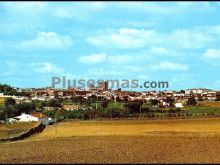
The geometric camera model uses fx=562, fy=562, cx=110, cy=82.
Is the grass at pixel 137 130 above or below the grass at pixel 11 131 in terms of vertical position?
above

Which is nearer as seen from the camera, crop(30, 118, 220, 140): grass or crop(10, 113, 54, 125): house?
crop(30, 118, 220, 140): grass

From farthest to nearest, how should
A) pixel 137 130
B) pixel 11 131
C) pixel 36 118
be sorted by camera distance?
pixel 36 118, pixel 11 131, pixel 137 130

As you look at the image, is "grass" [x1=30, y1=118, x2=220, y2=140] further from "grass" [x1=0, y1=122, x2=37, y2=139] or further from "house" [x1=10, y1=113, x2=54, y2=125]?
"house" [x1=10, y1=113, x2=54, y2=125]

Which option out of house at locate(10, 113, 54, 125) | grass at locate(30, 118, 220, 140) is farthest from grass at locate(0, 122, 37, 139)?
house at locate(10, 113, 54, 125)

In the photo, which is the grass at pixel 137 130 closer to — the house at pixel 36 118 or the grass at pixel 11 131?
the grass at pixel 11 131

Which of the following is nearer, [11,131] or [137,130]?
[137,130]

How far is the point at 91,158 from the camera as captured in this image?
27.1 metres

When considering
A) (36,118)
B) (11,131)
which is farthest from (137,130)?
(36,118)

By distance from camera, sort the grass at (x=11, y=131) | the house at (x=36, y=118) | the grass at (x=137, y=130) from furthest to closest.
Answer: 1. the house at (x=36, y=118)
2. the grass at (x=11, y=131)
3. the grass at (x=137, y=130)

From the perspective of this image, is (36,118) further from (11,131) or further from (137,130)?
(137,130)

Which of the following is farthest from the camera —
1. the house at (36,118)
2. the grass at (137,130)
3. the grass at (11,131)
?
the house at (36,118)

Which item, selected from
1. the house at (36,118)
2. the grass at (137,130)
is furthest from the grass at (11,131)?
the house at (36,118)

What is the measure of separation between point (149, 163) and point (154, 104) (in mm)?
115017

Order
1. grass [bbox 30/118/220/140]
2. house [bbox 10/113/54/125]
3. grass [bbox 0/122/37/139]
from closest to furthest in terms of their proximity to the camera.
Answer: grass [bbox 30/118/220/140] < grass [bbox 0/122/37/139] < house [bbox 10/113/54/125]
